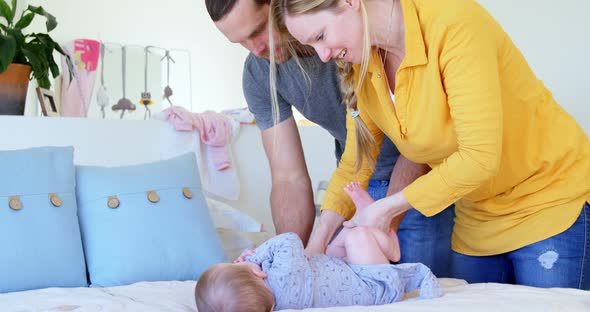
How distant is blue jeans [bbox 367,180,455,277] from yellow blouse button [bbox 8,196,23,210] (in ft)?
3.33

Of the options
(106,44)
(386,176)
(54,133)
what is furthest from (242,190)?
(106,44)

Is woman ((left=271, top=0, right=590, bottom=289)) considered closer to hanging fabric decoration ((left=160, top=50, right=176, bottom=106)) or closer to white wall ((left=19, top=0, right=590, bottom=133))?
white wall ((left=19, top=0, right=590, bottom=133))

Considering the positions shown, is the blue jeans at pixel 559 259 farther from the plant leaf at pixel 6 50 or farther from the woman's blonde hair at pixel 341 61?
the plant leaf at pixel 6 50

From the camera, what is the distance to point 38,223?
1908 millimetres

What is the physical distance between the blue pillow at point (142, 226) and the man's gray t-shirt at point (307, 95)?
42 cm

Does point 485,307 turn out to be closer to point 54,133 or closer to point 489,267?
point 489,267

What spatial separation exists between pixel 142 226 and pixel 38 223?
11.9 inches

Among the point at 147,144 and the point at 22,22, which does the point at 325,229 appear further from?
the point at 22,22

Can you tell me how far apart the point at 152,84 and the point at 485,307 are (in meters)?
3.22

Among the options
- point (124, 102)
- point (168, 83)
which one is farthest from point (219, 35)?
point (124, 102)

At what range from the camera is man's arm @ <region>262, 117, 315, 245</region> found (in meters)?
1.97

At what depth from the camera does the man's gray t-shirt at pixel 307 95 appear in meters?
1.78

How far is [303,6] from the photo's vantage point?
1.32 metres

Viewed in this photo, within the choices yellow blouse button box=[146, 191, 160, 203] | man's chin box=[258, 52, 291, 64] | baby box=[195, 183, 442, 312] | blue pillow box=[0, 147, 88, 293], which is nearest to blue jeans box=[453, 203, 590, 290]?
baby box=[195, 183, 442, 312]
